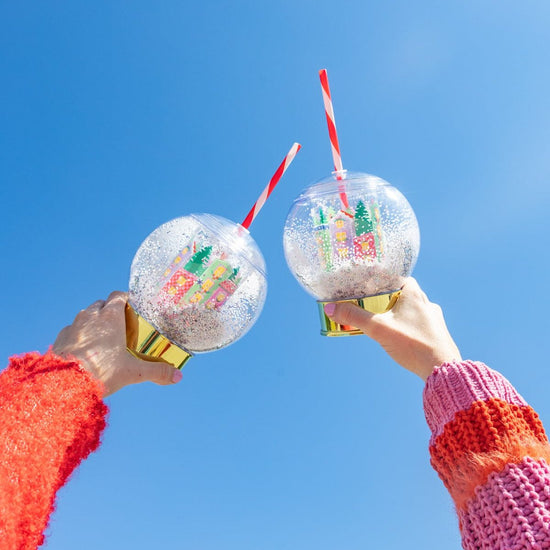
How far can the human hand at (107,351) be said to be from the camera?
1570 mm

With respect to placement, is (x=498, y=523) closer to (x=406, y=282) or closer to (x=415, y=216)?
(x=406, y=282)

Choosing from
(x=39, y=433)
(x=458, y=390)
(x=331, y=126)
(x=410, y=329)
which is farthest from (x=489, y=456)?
(x=331, y=126)

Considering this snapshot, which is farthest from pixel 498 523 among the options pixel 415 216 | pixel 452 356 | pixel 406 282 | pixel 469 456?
pixel 415 216

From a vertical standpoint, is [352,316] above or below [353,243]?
below

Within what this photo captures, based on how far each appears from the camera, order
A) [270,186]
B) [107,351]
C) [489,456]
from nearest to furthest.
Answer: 1. [489,456]
2. [107,351]
3. [270,186]

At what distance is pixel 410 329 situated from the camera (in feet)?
5.42

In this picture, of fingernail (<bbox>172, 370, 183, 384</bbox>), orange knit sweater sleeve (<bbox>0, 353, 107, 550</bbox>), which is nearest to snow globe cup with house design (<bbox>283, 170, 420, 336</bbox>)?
fingernail (<bbox>172, 370, 183, 384</bbox>)

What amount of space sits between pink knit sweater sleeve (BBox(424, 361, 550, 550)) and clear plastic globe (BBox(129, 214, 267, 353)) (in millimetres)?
650

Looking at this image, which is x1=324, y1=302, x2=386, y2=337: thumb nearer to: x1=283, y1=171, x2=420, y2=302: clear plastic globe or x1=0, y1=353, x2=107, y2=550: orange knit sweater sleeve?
x1=283, y1=171, x2=420, y2=302: clear plastic globe

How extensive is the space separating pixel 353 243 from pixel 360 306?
0.22m

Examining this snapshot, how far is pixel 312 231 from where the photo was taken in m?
1.73

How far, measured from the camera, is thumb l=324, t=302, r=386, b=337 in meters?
1.68

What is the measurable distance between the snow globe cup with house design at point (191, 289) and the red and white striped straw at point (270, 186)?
67mm

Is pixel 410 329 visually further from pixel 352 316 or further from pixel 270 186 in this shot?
pixel 270 186
